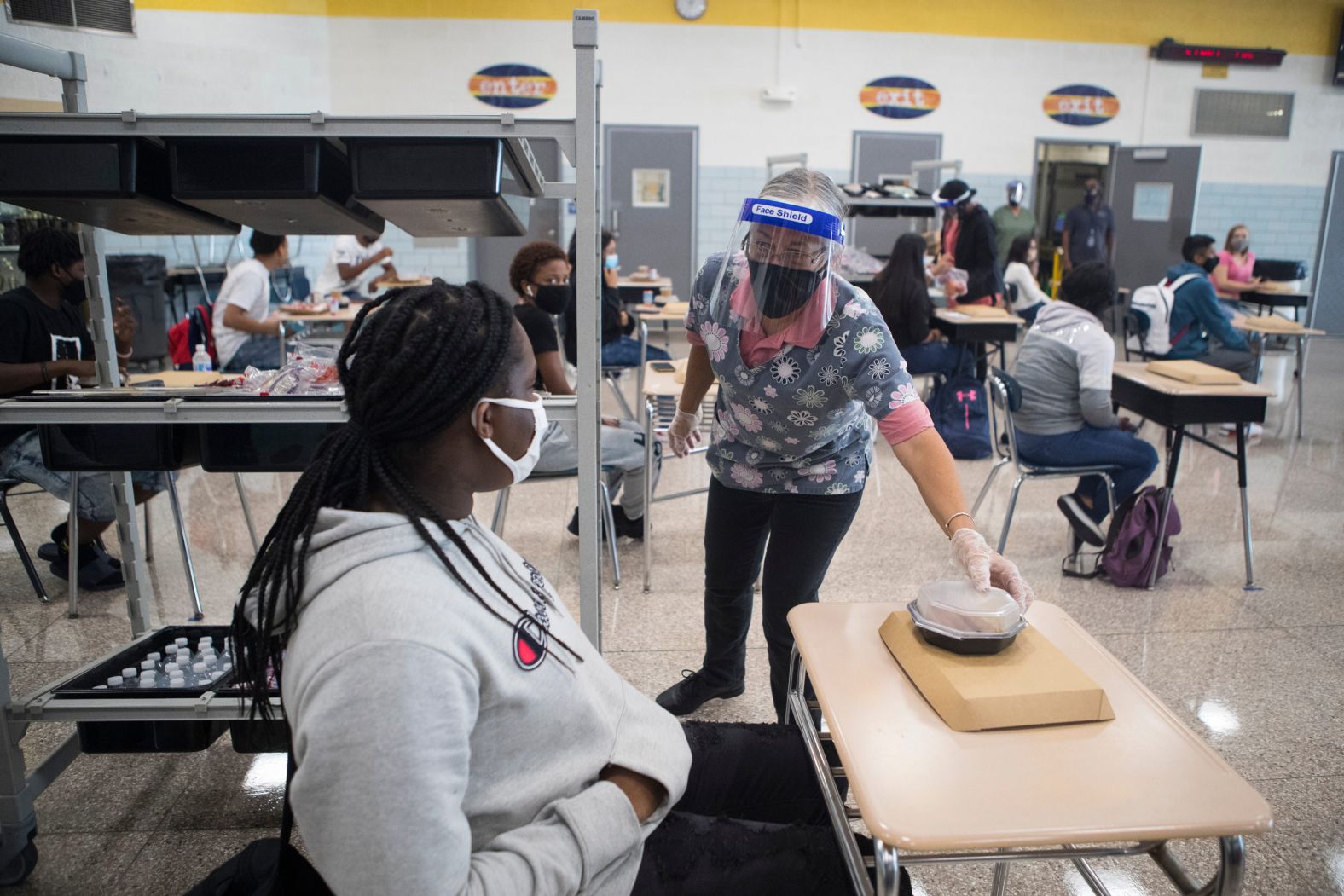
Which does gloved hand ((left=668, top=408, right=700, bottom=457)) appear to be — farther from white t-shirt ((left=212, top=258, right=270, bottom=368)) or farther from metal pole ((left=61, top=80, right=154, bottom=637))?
white t-shirt ((left=212, top=258, right=270, bottom=368))

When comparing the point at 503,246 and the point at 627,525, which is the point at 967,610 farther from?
the point at 503,246

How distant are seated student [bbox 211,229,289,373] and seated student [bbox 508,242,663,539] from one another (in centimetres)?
166

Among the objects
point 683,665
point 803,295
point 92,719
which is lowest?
point 683,665

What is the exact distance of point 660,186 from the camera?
28.9 feet

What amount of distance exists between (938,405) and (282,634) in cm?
450

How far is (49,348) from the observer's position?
2.83 meters

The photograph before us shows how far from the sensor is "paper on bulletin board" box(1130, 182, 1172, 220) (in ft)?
30.5

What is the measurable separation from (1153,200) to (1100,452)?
24.9ft

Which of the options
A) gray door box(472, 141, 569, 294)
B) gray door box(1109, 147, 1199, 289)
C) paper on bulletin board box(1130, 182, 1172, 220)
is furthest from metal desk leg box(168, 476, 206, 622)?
paper on bulletin board box(1130, 182, 1172, 220)

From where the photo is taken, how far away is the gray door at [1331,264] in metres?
9.56

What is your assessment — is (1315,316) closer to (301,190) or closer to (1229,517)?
(1229,517)

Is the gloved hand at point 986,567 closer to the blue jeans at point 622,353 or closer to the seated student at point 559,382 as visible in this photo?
the seated student at point 559,382

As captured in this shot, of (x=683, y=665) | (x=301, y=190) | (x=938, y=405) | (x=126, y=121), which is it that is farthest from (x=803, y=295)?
(x=938, y=405)

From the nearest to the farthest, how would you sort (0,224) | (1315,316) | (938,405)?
(0,224) → (938,405) → (1315,316)
